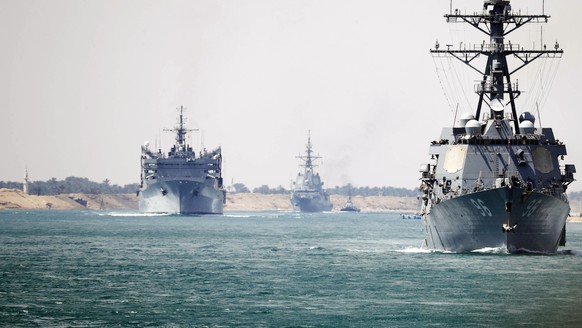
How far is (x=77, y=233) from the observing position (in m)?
92.4

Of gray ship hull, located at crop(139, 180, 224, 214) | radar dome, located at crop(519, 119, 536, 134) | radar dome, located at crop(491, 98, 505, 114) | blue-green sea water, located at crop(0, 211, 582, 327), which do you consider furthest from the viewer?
gray ship hull, located at crop(139, 180, 224, 214)

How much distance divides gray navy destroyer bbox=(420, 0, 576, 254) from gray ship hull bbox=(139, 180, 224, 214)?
106276 millimetres

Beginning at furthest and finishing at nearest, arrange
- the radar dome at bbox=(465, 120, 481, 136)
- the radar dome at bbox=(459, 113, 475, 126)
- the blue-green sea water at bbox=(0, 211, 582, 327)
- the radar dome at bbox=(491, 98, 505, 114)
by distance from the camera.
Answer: the radar dome at bbox=(491, 98, 505, 114)
the radar dome at bbox=(459, 113, 475, 126)
the radar dome at bbox=(465, 120, 481, 136)
the blue-green sea water at bbox=(0, 211, 582, 327)

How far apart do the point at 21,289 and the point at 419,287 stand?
47.2 ft

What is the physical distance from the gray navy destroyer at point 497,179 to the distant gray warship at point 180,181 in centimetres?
10710

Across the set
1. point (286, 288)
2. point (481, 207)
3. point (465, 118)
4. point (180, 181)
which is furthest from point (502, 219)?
Result: point (180, 181)

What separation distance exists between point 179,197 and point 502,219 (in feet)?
374

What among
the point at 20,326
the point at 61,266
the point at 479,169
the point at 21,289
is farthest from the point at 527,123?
the point at 20,326

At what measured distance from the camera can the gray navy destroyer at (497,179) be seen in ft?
173

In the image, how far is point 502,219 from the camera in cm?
5275

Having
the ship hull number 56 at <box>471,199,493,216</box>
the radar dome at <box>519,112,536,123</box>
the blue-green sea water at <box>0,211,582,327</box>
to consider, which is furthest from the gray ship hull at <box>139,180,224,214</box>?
the ship hull number 56 at <box>471,199,493,216</box>

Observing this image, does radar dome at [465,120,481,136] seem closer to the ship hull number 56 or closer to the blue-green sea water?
the ship hull number 56

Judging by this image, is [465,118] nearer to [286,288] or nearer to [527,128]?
[527,128]

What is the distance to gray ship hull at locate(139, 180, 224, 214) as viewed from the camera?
164 meters
